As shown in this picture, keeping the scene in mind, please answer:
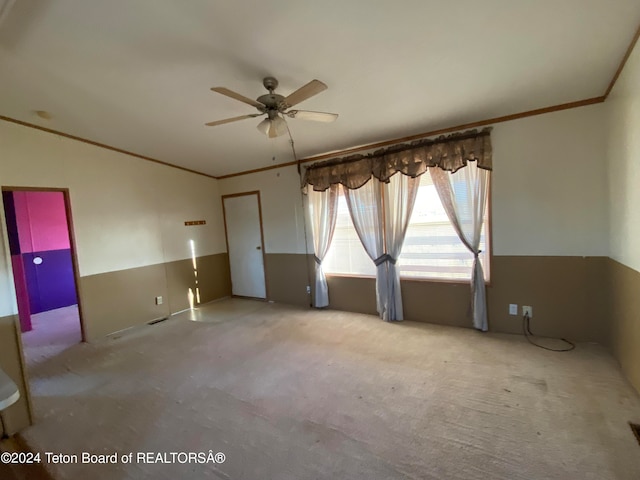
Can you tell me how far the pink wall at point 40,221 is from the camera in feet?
16.7

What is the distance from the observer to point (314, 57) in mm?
2172

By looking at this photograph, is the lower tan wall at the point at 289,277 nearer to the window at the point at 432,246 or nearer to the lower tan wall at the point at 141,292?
the lower tan wall at the point at 141,292

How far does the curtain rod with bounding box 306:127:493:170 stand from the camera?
3196 mm

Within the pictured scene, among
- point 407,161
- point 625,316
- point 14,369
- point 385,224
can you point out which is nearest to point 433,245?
point 385,224

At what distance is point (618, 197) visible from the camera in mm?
2439

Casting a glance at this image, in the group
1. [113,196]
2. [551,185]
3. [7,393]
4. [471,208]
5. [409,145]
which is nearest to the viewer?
[7,393]

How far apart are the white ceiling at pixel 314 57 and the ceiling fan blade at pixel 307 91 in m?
0.30

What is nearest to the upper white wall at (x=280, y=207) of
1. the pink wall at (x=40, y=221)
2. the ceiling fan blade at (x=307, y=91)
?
the ceiling fan blade at (x=307, y=91)

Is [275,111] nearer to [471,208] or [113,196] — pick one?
[471,208]

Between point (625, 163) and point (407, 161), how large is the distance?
1842 mm

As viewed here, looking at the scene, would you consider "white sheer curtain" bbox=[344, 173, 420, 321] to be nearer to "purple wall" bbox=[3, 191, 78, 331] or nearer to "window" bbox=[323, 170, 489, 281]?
"window" bbox=[323, 170, 489, 281]

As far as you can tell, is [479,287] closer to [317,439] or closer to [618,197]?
[618,197]

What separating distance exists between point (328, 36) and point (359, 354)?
271 cm

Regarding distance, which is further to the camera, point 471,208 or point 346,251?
point 346,251
